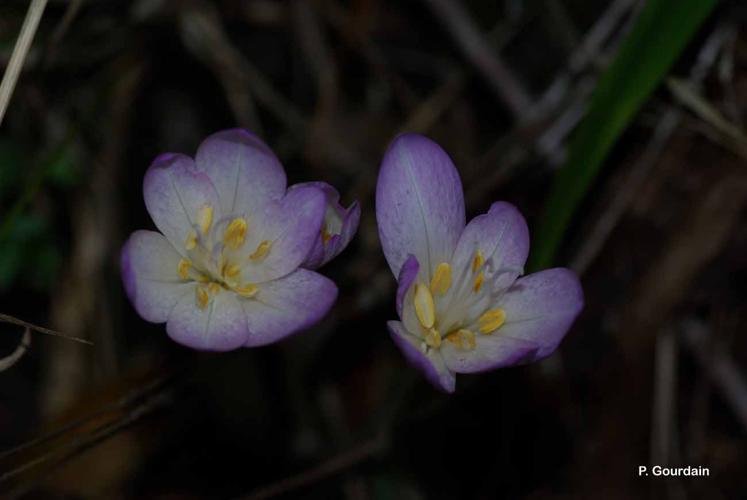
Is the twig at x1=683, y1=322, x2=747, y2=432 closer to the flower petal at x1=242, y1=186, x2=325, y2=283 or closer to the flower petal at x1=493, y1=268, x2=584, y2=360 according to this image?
the flower petal at x1=493, y1=268, x2=584, y2=360

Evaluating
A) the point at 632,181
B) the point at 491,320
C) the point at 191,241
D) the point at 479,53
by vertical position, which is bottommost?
the point at 491,320

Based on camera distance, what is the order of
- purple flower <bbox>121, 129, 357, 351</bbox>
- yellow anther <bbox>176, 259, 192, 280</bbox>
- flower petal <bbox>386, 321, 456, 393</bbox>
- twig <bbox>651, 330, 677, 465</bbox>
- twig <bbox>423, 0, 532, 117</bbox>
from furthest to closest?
twig <bbox>423, 0, 532, 117</bbox>, twig <bbox>651, 330, 677, 465</bbox>, yellow anther <bbox>176, 259, 192, 280</bbox>, purple flower <bbox>121, 129, 357, 351</bbox>, flower petal <bbox>386, 321, 456, 393</bbox>

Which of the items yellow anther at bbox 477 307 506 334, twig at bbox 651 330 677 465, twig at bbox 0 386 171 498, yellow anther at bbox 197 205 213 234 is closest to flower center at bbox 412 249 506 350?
yellow anther at bbox 477 307 506 334

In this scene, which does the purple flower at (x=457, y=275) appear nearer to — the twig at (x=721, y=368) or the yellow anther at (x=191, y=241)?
the yellow anther at (x=191, y=241)

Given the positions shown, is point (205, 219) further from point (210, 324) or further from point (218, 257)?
point (210, 324)

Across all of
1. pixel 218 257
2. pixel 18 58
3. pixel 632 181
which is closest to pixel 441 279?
pixel 218 257

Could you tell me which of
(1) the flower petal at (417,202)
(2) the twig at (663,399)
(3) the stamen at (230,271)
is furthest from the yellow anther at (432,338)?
(2) the twig at (663,399)

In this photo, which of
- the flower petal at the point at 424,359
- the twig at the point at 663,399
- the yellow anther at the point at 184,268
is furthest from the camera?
the twig at the point at 663,399
